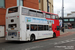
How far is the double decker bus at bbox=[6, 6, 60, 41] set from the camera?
1295cm

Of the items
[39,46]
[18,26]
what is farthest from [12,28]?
[39,46]

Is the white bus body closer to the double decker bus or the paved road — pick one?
the double decker bus

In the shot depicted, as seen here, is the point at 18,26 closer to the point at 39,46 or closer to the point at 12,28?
the point at 12,28

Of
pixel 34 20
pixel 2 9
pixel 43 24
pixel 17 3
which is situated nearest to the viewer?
pixel 34 20

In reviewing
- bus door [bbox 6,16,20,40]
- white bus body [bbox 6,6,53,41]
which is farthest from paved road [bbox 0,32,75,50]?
bus door [bbox 6,16,20,40]

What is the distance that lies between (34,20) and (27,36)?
2437mm

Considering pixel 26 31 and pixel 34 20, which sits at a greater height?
pixel 34 20

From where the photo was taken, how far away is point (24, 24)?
13383 mm

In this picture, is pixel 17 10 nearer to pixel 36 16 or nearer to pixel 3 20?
pixel 36 16

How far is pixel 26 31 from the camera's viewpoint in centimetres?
1363

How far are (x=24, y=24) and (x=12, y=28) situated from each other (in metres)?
1.37

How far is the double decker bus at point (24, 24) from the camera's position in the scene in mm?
12953

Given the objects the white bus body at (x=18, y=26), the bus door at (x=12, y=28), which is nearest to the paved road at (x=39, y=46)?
the white bus body at (x=18, y=26)

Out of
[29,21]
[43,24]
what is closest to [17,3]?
[43,24]
